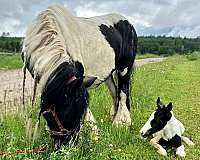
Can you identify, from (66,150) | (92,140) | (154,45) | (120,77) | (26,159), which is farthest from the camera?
(154,45)

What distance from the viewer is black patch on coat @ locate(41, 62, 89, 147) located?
4906 mm

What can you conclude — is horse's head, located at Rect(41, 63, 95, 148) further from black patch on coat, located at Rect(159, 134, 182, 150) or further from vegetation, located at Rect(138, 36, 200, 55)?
vegetation, located at Rect(138, 36, 200, 55)

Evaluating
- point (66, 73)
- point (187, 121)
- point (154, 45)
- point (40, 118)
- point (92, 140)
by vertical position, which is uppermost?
point (66, 73)

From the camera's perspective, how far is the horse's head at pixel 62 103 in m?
4.91

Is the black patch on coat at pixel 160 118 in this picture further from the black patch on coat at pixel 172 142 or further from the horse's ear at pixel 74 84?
the horse's ear at pixel 74 84

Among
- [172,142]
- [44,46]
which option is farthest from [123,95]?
[44,46]

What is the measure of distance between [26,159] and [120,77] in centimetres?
481

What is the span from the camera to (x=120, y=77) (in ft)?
28.7

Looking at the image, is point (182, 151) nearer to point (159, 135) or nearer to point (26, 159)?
point (159, 135)

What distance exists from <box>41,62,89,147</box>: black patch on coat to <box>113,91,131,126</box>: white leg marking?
283 cm

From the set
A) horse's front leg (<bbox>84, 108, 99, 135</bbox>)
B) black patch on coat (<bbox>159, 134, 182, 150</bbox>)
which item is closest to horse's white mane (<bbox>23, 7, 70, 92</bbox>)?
horse's front leg (<bbox>84, 108, 99, 135</bbox>)

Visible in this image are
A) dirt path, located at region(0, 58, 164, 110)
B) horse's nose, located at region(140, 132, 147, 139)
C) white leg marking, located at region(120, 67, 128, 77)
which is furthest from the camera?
dirt path, located at region(0, 58, 164, 110)

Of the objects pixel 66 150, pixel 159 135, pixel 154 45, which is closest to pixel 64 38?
pixel 66 150

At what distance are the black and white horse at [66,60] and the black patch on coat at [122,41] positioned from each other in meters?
0.02
